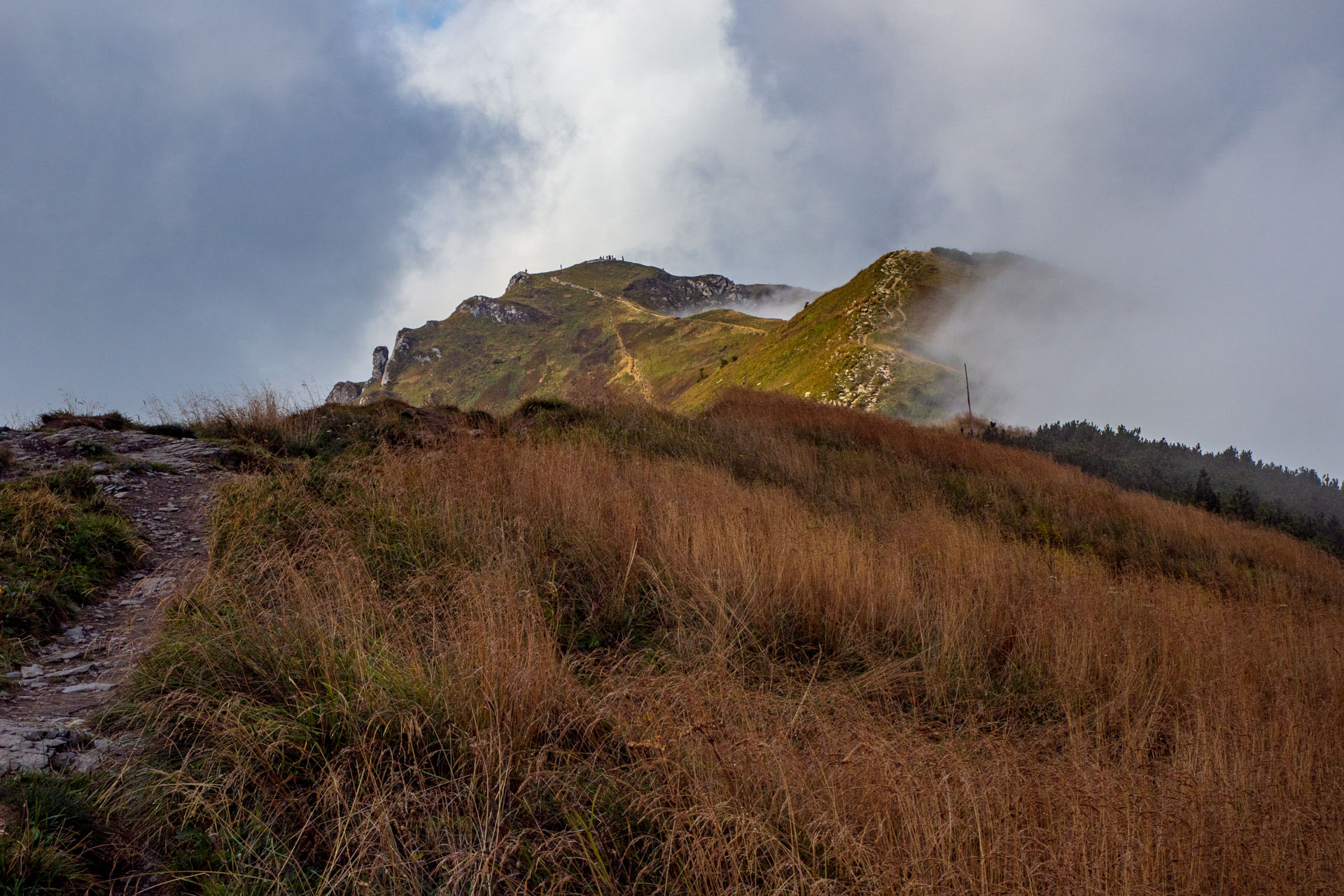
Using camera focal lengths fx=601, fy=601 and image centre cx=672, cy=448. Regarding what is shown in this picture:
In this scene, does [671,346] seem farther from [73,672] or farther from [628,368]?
[73,672]

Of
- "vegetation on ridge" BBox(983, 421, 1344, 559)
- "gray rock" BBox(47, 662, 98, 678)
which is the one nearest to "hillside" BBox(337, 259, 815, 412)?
"vegetation on ridge" BBox(983, 421, 1344, 559)

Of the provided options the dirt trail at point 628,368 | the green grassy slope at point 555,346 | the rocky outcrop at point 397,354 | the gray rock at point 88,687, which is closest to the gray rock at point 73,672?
the gray rock at point 88,687

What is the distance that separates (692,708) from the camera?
253 cm

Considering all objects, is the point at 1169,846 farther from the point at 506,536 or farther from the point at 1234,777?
the point at 506,536

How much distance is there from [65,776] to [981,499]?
10622mm

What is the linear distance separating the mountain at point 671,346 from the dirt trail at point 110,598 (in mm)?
4518

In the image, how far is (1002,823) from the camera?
2.04 m

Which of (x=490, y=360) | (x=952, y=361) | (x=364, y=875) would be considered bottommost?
(x=364, y=875)

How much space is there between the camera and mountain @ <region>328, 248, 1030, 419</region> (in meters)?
36.3

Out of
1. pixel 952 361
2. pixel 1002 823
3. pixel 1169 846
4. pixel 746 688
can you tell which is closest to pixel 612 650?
pixel 746 688

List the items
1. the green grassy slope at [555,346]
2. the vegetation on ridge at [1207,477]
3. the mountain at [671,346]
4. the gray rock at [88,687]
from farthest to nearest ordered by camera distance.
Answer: the green grassy slope at [555,346], the mountain at [671,346], the vegetation on ridge at [1207,477], the gray rock at [88,687]

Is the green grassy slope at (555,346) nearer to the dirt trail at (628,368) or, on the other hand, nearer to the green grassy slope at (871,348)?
the dirt trail at (628,368)

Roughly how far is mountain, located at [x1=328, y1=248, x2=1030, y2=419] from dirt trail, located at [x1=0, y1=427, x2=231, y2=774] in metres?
4.52

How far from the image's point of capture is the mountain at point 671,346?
3631cm
